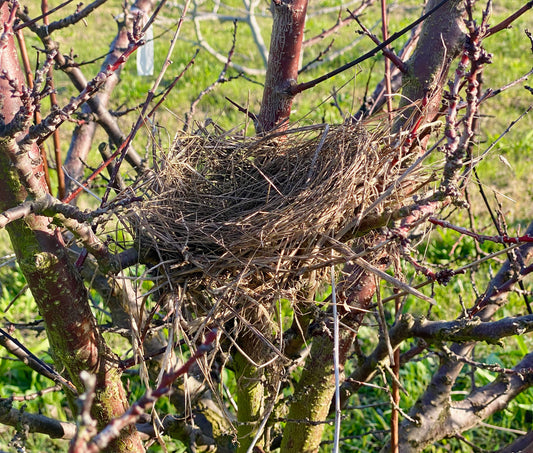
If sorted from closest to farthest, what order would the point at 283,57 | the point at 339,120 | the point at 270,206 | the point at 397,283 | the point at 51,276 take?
the point at 397,283 → the point at 51,276 → the point at 270,206 → the point at 283,57 → the point at 339,120

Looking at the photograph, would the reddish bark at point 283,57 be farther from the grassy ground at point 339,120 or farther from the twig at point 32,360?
the twig at point 32,360

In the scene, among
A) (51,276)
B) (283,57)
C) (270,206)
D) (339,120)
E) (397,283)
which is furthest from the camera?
(339,120)

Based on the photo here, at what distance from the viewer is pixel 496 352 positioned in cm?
357

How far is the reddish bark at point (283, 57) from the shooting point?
5.58ft

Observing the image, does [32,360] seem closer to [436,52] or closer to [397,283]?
Answer: [397,283]

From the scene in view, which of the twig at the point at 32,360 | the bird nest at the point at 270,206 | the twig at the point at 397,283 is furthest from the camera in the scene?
the twig at the point at 32,360

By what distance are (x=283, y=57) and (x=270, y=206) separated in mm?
468

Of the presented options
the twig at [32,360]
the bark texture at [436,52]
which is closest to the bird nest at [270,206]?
the bark texture at [436,52]

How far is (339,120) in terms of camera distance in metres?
5.71

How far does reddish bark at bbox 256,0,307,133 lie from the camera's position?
5.58 ft

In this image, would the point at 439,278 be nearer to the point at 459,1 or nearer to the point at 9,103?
the point at 459,1

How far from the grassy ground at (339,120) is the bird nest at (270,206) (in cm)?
16

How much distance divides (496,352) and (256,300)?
2659mm

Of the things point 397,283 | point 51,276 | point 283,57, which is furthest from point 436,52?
point 51,276
